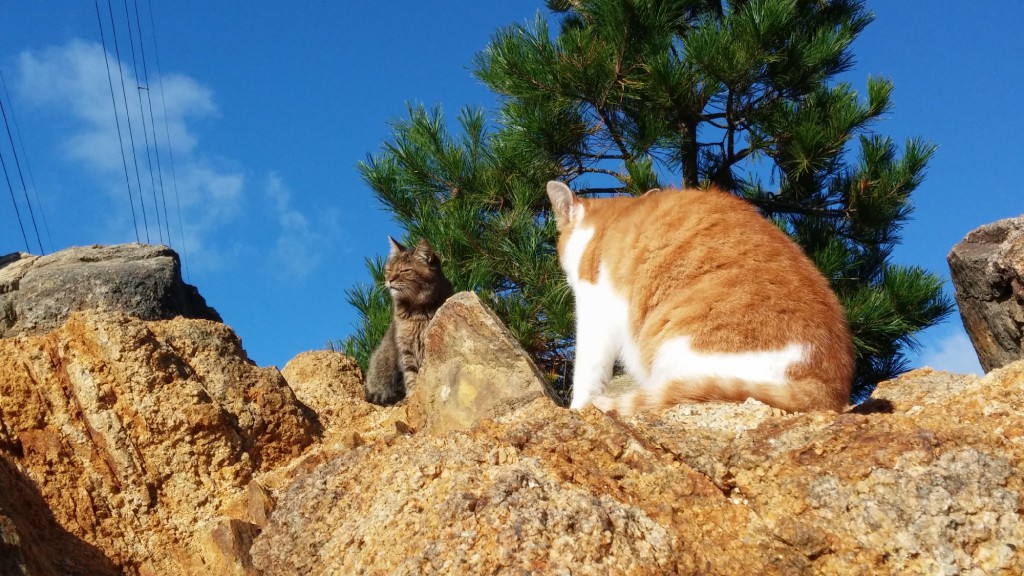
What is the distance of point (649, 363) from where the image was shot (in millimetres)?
3354

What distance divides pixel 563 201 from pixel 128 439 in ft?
7.90

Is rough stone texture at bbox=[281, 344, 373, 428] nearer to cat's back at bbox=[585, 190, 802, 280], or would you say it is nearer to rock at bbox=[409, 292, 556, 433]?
rock at bbox=[409, 292, 556, 433]

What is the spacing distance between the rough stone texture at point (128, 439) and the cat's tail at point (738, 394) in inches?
61.2

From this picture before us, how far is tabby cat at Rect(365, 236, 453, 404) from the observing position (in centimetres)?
626

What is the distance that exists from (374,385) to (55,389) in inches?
128

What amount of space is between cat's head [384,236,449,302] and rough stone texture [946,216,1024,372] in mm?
3691

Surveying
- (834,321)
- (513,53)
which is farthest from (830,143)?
(834,321)

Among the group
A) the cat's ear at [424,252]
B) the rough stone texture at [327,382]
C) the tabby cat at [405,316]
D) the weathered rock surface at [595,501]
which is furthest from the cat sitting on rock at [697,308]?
the cat's ear at [424,252]

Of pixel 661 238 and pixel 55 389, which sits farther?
pixel 661 238

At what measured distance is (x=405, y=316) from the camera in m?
6.47

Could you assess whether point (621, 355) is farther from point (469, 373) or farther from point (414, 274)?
point (414, 274)

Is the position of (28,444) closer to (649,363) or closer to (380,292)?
(649,363)

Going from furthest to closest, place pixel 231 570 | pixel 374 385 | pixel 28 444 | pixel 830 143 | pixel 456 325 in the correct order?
pixel 830 143 < pixel 374 385 < pixel 456 325 < pixel 28 444 < pixel 231 570

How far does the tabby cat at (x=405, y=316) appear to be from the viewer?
6.26 meters
